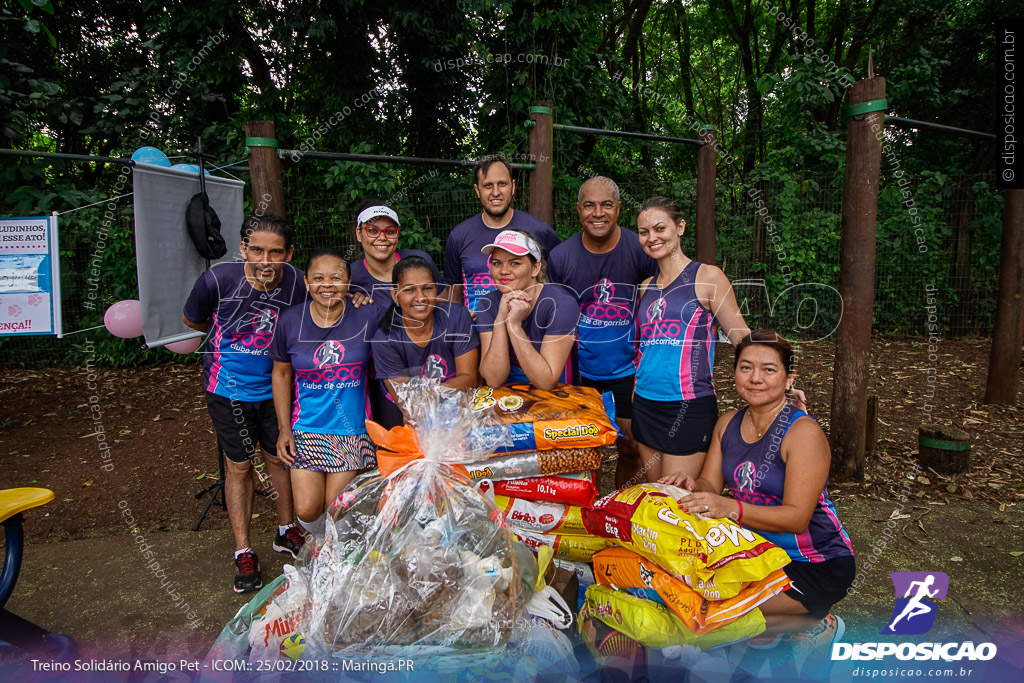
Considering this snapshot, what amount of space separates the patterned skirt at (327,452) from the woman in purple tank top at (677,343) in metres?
1.31

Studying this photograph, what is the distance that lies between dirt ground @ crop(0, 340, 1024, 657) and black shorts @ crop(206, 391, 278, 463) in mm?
670

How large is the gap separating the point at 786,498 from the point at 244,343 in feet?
8.14

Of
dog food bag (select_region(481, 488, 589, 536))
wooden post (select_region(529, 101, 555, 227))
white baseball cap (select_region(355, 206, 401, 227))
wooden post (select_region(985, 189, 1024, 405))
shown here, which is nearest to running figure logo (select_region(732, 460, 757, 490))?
dog food bag (select_region(481, 488, 589, 536))

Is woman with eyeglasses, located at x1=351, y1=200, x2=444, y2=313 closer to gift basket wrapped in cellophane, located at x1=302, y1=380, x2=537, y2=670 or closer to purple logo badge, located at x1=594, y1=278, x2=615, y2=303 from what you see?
purple logo badge, located at x1=594, y1=278, x2=615, y2=303

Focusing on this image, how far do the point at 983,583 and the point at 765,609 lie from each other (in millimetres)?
1583

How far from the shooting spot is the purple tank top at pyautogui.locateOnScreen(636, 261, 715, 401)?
2727 mm

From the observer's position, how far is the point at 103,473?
4.94m

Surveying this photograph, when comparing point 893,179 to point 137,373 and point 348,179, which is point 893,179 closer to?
point 348,179

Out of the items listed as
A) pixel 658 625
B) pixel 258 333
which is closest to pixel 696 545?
pixel 658 625

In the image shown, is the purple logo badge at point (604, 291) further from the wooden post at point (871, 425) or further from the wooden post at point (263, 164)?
the wooden post at point (871, 425)

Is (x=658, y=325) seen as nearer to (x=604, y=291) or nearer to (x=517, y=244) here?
(x=604, y=291)

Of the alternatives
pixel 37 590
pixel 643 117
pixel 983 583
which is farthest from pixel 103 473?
pixel 643 117

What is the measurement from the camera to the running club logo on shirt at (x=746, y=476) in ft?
7.38

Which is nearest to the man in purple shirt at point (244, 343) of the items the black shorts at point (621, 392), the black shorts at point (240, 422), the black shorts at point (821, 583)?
the black shorts at point (240, 422)
